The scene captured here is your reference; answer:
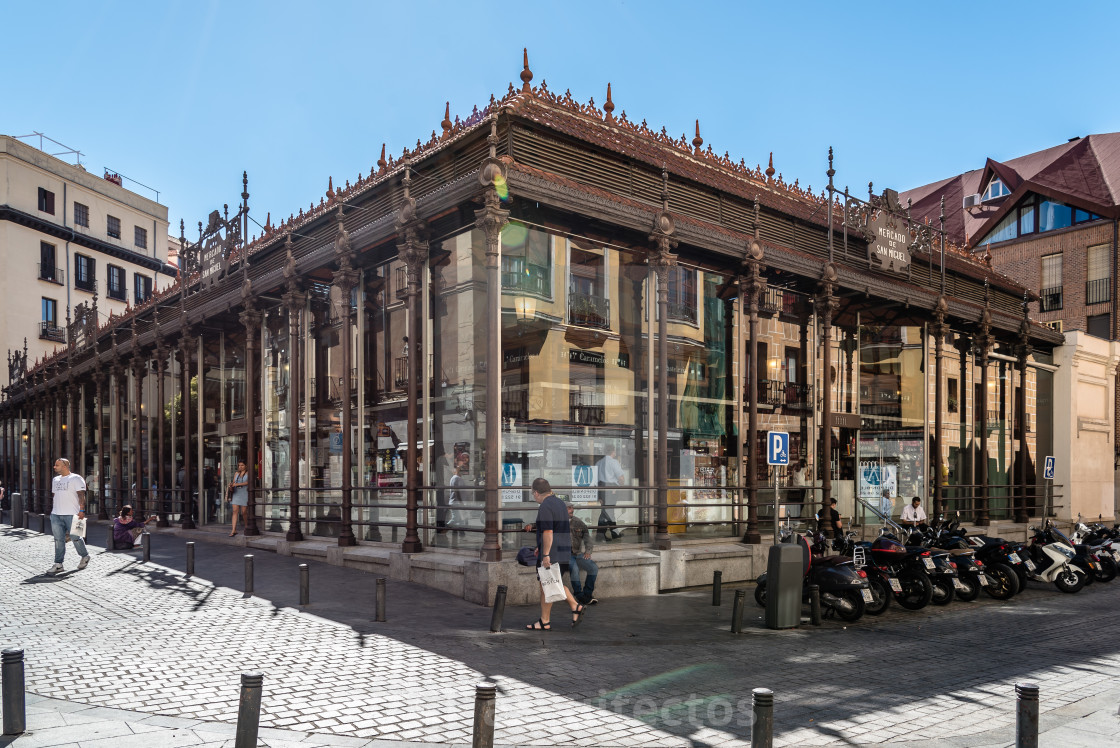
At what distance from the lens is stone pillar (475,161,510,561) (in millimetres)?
12703

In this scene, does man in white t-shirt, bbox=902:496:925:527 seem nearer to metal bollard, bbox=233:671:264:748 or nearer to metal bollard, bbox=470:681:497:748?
metal bollard, bbox=470:681:497:748

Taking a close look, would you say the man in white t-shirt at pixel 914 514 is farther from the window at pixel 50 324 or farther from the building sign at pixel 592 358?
the window at pixel 50 324

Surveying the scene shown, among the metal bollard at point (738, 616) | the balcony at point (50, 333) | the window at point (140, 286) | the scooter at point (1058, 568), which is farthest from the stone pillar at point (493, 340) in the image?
the window at point (140, 286)

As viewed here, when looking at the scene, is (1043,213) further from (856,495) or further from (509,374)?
(509,374)

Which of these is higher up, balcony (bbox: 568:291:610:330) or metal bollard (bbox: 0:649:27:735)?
balcony (bbox: 568:291:610:330)

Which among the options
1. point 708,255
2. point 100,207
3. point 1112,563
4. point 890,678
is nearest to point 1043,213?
point 1112,563

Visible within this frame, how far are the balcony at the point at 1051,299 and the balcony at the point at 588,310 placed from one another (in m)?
33.3

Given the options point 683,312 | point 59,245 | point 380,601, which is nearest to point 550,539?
point 380,601

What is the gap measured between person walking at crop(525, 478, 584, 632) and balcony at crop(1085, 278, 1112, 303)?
123ft

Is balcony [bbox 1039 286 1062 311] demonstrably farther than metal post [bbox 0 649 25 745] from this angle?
Yes

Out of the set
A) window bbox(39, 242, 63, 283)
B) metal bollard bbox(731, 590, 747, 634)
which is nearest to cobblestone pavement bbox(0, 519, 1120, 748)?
metal bollard bbox(731, 590, 747, 634)

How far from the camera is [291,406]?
19.1 meters

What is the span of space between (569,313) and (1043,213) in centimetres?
3551

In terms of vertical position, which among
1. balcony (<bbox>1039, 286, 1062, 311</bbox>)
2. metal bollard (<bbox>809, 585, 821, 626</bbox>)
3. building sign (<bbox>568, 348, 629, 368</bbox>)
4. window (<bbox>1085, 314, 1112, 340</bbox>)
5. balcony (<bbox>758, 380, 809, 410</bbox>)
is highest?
balcony (<bbox>1039, 286, 1062, 311</bbox>)
